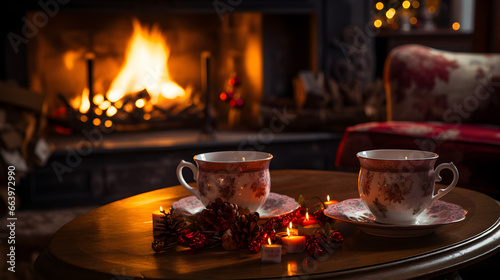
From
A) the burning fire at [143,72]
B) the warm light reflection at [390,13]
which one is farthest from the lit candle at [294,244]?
the warm light reflection at [390,13]

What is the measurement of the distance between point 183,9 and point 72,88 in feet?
2.48

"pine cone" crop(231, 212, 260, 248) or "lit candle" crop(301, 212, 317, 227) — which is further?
"lit candle" crop(301, 212, 317, 227)

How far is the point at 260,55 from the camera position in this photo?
10.0ft

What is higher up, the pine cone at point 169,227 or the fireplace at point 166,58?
the fireplace at point 166,58

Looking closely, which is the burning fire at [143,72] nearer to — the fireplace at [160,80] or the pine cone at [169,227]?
the fireplace at [160,80]

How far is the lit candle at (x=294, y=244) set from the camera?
640 millimetres

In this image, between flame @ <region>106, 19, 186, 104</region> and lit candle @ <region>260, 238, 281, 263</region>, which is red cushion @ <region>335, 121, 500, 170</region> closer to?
lit candle @ <region>260, 238, 281, 263</region>

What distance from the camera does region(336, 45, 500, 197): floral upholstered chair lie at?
1820 mm

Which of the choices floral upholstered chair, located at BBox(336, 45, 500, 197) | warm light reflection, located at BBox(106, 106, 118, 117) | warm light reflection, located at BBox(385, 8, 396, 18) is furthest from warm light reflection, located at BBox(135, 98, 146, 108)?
warm light reflection, located at BBox(385, 8, 396, 18)

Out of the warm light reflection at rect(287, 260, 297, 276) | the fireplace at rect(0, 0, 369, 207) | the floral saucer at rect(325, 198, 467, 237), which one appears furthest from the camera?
the fireplace at rect(0, 0, 369, 207)

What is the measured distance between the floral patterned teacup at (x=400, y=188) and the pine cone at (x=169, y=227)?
0.84 feet

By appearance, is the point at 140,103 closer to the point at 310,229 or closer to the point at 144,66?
the point at 144,66

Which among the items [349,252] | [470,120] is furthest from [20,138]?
[349,252]

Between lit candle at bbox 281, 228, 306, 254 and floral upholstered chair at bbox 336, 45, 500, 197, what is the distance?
3.90ft
